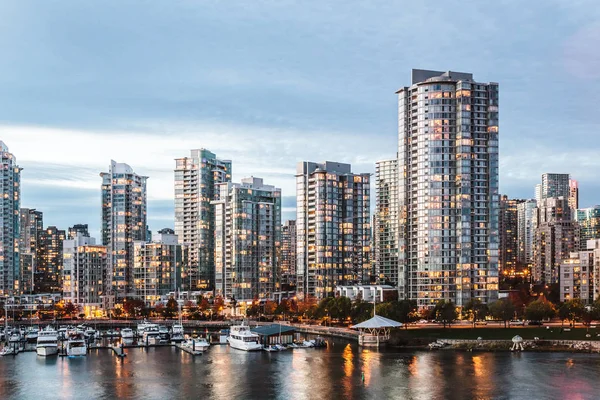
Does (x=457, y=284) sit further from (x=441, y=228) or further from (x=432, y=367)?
(x=432, y=367)

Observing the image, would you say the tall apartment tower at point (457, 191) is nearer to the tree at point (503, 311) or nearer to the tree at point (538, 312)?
the tree at point (538, 312)

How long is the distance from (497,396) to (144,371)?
5201 cm

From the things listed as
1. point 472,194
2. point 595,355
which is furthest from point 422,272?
point 595,355

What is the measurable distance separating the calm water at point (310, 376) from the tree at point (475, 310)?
35.8 m

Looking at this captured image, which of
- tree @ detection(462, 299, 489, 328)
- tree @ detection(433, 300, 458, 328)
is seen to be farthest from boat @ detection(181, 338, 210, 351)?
tree @ detection(462, 299, 489, 328)

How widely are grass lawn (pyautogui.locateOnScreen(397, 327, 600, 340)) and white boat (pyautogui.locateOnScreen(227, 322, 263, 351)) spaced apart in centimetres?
2590

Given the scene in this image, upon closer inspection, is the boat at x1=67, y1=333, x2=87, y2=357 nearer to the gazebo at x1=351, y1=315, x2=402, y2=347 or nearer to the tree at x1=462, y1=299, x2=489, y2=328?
the gazebo at x1=351, y1=315, x2=402, y2=347

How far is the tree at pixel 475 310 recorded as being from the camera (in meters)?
160

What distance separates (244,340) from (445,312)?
43.5 metres

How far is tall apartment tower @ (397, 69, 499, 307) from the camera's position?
574 ft

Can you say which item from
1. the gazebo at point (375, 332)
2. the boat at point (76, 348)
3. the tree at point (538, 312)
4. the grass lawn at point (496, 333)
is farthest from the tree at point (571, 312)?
the boat at point (76, 348)

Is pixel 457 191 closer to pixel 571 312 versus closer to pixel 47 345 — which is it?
pixel 571 312

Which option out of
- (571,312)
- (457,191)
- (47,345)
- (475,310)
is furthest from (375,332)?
(47,345)

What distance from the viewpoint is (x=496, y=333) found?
141 metres
